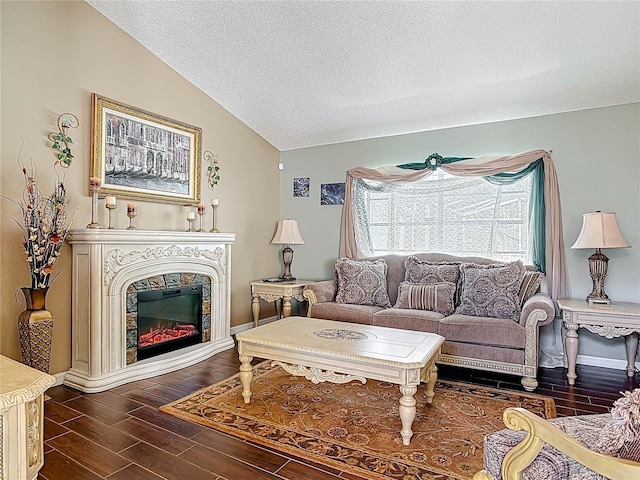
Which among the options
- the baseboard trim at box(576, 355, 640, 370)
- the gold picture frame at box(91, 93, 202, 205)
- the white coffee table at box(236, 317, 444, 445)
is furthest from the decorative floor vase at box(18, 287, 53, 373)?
the baseboard trim at box(576, 355, 640, 370)

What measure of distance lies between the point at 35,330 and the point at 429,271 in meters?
3.40

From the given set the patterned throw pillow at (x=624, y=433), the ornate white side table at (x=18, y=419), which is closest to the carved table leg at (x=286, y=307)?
the ornate white side table at (x=18, y=419)

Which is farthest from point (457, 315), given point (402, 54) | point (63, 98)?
point (63, 98)

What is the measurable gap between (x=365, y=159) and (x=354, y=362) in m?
3.07

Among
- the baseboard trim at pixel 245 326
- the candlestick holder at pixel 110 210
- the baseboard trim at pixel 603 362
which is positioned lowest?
the baseboard trim at pixel 603 362

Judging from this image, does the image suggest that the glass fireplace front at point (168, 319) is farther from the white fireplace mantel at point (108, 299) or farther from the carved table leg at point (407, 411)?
the carved table leg at point (407, 411)

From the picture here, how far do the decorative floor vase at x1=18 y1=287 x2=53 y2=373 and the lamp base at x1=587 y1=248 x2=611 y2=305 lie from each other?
4.37 m

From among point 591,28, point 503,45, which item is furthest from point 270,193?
point 591,28

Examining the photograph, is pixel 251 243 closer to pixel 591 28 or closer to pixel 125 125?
pixel 125 125

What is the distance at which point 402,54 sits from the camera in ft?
10.8

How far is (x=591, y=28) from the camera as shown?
110 inches

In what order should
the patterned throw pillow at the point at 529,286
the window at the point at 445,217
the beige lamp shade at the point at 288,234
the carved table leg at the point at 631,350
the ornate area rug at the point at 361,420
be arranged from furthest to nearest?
1. the beige lamp shade at the point at 288,234
2. the window at the point at 445,217
3. the patterned throw pillow at the point at 529,286
4. the carved table leg at the point at 631,350
5. the ornate area rug at the point at 361,420

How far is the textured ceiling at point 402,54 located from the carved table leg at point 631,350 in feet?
6.91

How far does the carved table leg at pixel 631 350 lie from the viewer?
10.9ft
